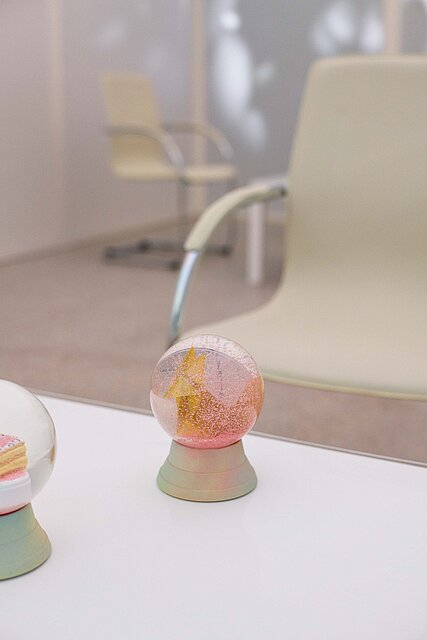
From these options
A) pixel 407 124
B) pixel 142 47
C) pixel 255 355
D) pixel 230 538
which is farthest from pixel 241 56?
pixel 230 538

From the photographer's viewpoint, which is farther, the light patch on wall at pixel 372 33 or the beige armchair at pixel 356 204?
the light patch on wall at pixel 372 33

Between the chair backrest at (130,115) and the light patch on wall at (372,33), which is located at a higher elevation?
the light patch on wall at (372,33)

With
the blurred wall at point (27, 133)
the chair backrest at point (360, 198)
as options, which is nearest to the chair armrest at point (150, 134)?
the blurred wall at point (27, 133)

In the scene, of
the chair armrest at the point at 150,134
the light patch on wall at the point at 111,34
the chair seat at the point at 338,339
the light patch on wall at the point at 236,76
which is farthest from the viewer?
the light patch on wall at the point at 236,76

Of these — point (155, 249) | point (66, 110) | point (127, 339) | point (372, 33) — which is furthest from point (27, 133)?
point (372, 33)

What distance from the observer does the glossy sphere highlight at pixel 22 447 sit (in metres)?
0.76

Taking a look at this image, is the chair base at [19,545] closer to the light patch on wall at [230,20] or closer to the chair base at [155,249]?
the chair base at [155,249]

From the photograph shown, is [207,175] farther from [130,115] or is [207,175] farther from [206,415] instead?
[206,415]

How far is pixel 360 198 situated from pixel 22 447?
1.08m

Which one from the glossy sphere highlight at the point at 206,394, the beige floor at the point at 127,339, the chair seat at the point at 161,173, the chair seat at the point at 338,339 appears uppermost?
the glossy sphere highlight at the point at 206,394

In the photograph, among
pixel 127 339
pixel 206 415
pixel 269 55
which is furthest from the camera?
pixel 269 55

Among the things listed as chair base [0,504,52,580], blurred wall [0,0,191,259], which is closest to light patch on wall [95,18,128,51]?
blurred wall [0,0,191,259]

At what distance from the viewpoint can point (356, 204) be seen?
171 cm

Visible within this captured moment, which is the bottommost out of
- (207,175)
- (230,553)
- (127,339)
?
(127,339)
